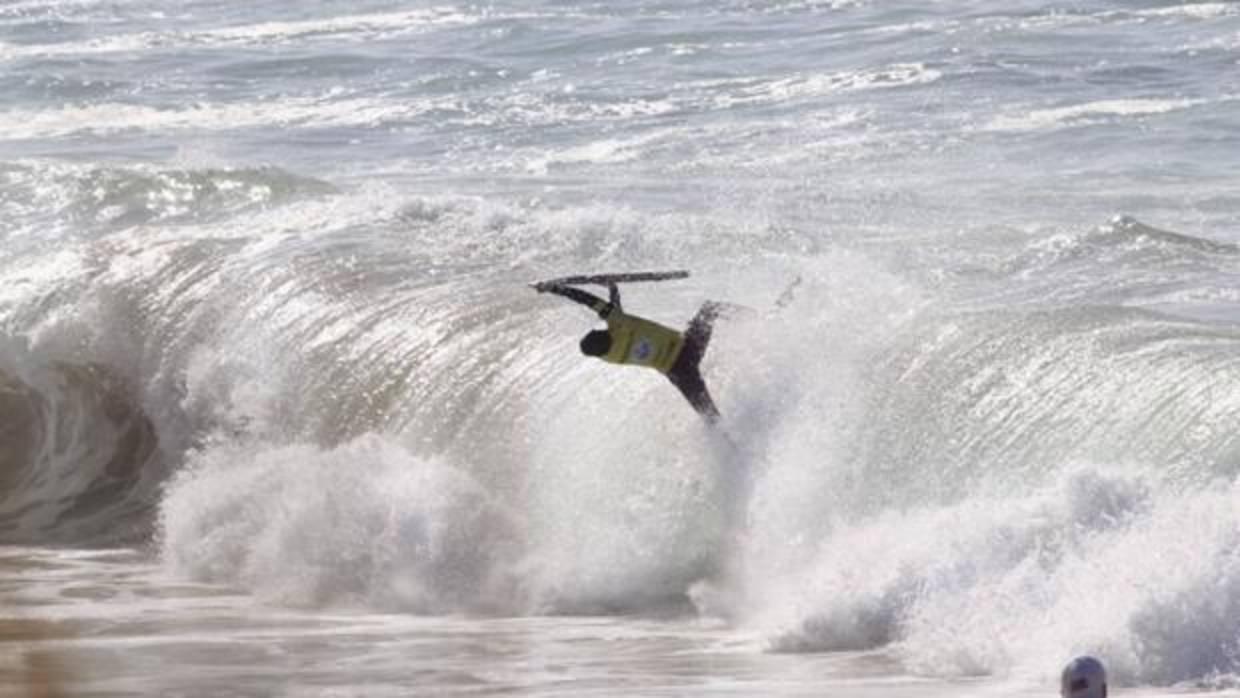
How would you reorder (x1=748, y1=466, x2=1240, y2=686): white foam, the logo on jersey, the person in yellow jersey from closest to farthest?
(x1=748, y1=466, x2=1240, y2=686): white foam, the person in yellow jersey, the logo on jersey

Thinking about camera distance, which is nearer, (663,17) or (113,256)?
(113,256)

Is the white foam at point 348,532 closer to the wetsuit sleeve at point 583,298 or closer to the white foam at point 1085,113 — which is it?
the wetsuit sleeve at point 583,298

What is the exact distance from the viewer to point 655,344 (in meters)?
13.6

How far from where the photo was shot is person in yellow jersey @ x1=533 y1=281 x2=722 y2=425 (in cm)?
1327

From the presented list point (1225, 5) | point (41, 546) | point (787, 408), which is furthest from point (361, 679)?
point (1225, 5)

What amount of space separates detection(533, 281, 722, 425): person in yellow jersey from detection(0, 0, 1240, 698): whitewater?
195 millimetres

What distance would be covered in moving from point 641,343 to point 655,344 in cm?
15

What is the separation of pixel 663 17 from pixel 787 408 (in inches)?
819

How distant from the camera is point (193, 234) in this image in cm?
2027

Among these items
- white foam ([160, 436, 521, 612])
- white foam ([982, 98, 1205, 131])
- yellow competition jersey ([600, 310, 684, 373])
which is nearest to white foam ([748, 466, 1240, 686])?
yellow competition jersey ([600, 310, 684, 373])

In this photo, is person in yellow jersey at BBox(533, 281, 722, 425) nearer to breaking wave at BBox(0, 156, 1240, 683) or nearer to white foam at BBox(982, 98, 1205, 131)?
breaking wave at BBox(0, 156, 1240, 683)

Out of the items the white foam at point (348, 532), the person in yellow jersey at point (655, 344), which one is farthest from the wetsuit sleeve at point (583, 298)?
the white foam at point (348, 532)

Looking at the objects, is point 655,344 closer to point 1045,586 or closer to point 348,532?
point 348,532

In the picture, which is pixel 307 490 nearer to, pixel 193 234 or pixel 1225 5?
pixel 193 234
